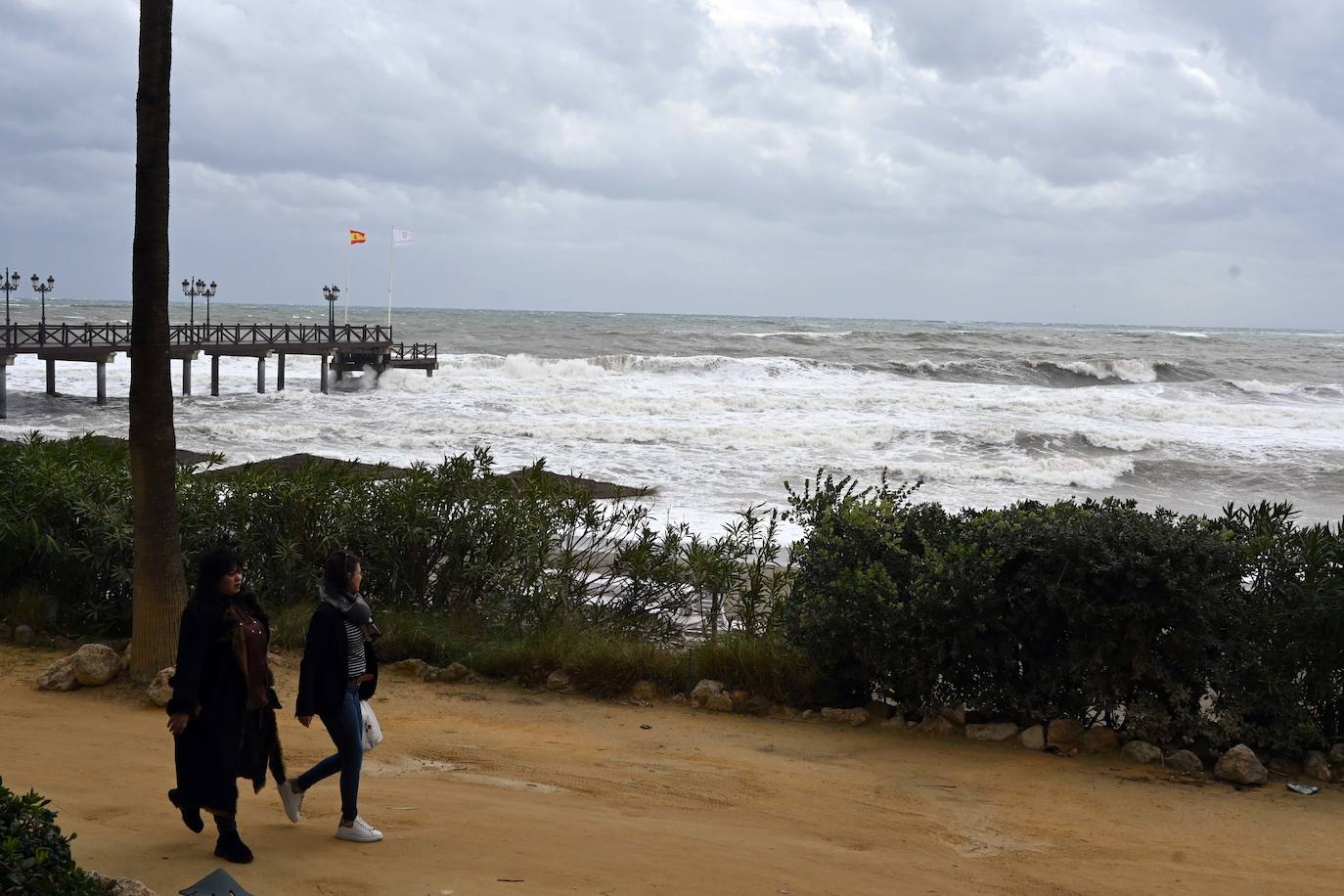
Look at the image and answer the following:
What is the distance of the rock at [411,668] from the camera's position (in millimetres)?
8156

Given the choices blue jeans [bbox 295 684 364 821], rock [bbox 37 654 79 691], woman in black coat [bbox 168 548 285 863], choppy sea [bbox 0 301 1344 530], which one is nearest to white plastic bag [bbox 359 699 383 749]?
blue jeans [bbox 295 684 364 821]

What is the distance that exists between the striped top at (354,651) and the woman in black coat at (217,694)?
32 cm

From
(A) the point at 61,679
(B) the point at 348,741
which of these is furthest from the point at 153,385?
(B) the point at 348,741

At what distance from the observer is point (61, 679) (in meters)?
7.44

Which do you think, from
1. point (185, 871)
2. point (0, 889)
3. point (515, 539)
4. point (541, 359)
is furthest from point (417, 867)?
point (541, 359)

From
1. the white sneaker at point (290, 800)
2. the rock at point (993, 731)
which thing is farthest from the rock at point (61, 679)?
the rock at point (993, 731)

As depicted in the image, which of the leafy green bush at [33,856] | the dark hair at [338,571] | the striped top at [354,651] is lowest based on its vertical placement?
the leafy green bush at [33,856]

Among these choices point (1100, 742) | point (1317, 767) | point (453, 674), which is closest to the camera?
point (1317, 767)

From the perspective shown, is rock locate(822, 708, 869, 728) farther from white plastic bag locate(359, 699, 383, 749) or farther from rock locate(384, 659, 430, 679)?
white plastic bag locate(359, 699, 383, 749)

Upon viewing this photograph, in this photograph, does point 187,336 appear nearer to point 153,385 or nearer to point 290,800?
point 153,385

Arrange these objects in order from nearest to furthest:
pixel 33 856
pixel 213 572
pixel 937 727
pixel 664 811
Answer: pixel 33 856 → pixel 213 572 → pixel 664 811 → pixel 937 727

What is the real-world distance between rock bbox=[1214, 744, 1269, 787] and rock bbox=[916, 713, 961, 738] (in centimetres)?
149

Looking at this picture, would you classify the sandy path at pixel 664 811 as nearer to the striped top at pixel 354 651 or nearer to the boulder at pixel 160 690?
the boulder at pixel 160 690

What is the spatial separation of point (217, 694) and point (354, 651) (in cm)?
55
